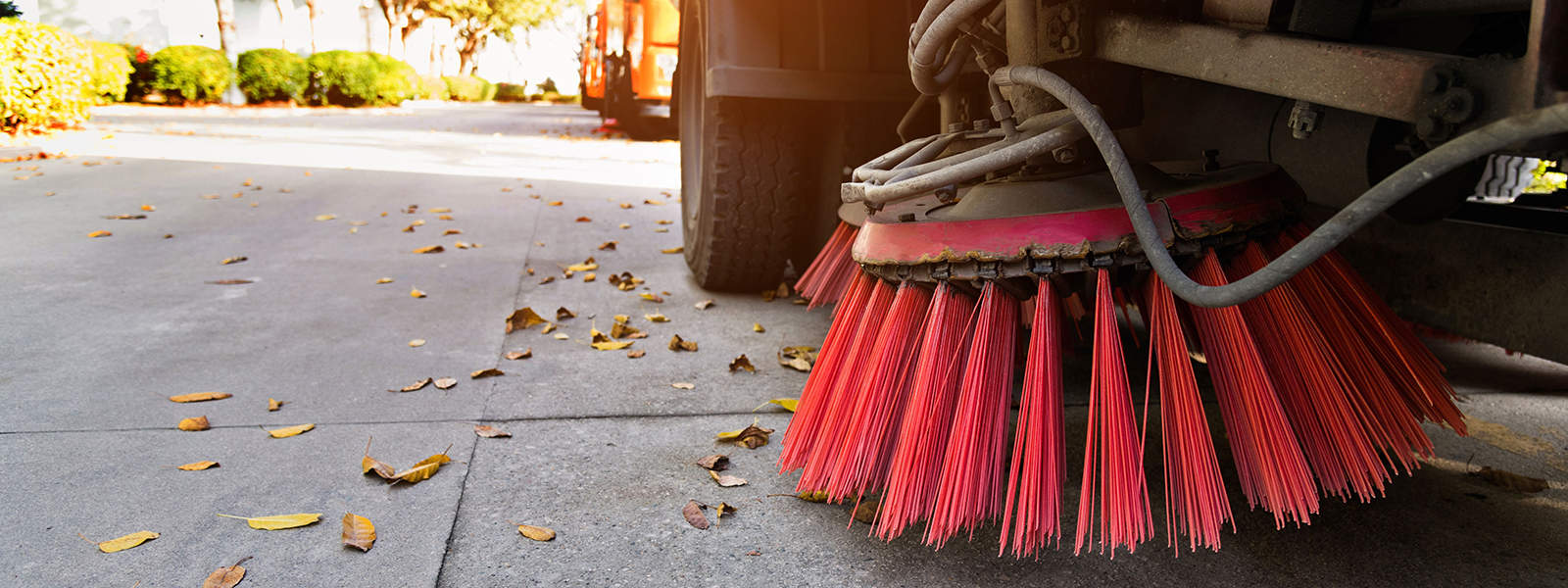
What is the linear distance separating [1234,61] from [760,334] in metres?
1.89

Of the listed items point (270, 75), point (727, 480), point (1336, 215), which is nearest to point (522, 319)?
point (727, 480)

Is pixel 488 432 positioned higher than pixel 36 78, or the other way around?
pixel 36 78

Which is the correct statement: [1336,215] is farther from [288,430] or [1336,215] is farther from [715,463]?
[288,430]

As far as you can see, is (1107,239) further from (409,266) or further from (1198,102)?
(409,266)

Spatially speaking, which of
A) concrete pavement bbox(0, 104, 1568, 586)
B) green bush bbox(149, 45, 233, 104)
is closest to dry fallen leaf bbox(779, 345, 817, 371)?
concrete pavement bbox(0, 104, 1568, 586)

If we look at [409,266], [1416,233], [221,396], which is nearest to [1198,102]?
[1416,233]

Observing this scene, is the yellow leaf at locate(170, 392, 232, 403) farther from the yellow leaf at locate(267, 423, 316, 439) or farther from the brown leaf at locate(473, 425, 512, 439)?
the brown leaf at locate(473, 425, 512, 439)

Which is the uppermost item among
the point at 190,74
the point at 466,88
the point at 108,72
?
the point at 466,88

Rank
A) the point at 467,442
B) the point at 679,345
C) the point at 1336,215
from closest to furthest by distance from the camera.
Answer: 1. the point at 1336,215
2. the point at 467,442
3. the point at 679,345

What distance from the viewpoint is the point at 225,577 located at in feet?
4.47

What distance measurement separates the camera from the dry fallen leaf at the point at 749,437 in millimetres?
1948

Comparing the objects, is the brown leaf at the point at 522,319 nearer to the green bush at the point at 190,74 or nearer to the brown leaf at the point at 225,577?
the brown leaf at the point at 225,577

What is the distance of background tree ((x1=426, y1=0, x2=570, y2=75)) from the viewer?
110ft

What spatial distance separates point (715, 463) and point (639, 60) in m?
8.77
